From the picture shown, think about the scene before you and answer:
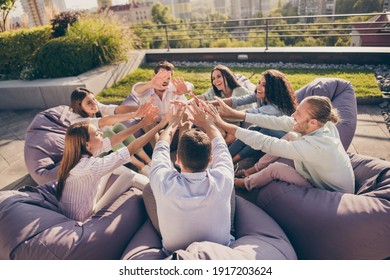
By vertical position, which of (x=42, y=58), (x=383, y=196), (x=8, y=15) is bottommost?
(x=383, y=196)

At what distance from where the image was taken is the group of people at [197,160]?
155 cm

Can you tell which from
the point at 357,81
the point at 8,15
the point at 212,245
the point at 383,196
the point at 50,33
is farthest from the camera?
the point at 8,15

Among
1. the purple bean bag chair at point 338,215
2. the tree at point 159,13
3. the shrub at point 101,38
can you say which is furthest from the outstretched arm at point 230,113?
the tree at point 159,13

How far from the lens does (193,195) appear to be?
4.96 ft

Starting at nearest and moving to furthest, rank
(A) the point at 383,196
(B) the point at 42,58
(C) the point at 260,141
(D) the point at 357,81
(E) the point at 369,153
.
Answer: (A) the point at 383,196
(C) the point at 260,141
(E) the point at 369,153
(D) the point at 357,81
(B) the point at 42,58

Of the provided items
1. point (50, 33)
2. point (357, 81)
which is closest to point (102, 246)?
point (357, 81)

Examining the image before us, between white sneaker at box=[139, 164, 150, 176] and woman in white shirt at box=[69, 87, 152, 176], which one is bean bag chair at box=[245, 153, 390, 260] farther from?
woman in white shirt at box=[69, 87, 152, 176]

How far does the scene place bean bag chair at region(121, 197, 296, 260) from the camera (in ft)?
4.82

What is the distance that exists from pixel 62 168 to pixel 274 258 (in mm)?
1455

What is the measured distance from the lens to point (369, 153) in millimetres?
3287

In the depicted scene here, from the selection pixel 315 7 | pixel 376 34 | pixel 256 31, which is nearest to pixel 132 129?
pixel 376 34

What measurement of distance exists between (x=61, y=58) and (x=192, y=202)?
17.4 feet

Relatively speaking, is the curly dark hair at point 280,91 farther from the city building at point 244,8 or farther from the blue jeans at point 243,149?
the city building at point 244,8

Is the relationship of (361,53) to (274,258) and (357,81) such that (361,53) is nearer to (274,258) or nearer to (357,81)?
(357,81)
